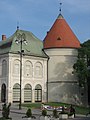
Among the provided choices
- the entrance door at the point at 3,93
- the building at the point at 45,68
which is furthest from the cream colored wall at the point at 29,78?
the entrance door at the point at 3,93

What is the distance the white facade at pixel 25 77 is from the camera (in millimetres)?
57344

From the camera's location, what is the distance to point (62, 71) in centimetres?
6244

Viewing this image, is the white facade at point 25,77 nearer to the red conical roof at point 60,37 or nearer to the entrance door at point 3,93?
the entrance door at point 3,93

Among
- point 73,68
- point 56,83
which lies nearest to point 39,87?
point 56,83

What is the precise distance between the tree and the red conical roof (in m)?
3.76

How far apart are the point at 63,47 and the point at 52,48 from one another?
6.97 ft

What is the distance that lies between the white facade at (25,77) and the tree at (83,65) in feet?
21.9

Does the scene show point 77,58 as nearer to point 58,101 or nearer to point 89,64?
point 89,64

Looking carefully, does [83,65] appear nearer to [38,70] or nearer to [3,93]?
[38,70]

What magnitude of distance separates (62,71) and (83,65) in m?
6.42

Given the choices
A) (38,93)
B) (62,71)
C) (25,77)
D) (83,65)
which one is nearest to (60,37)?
(62,71)

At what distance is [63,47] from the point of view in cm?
6244

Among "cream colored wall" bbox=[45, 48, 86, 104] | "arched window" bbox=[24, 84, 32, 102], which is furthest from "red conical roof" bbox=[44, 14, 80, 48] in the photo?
"arched window" bbox=[24, 84, 32, 102]

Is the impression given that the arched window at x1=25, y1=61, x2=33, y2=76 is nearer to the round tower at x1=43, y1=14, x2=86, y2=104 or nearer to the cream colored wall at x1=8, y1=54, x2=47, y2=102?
the cream colored wall at x1=8, y1=54, x2=47, y2=102
